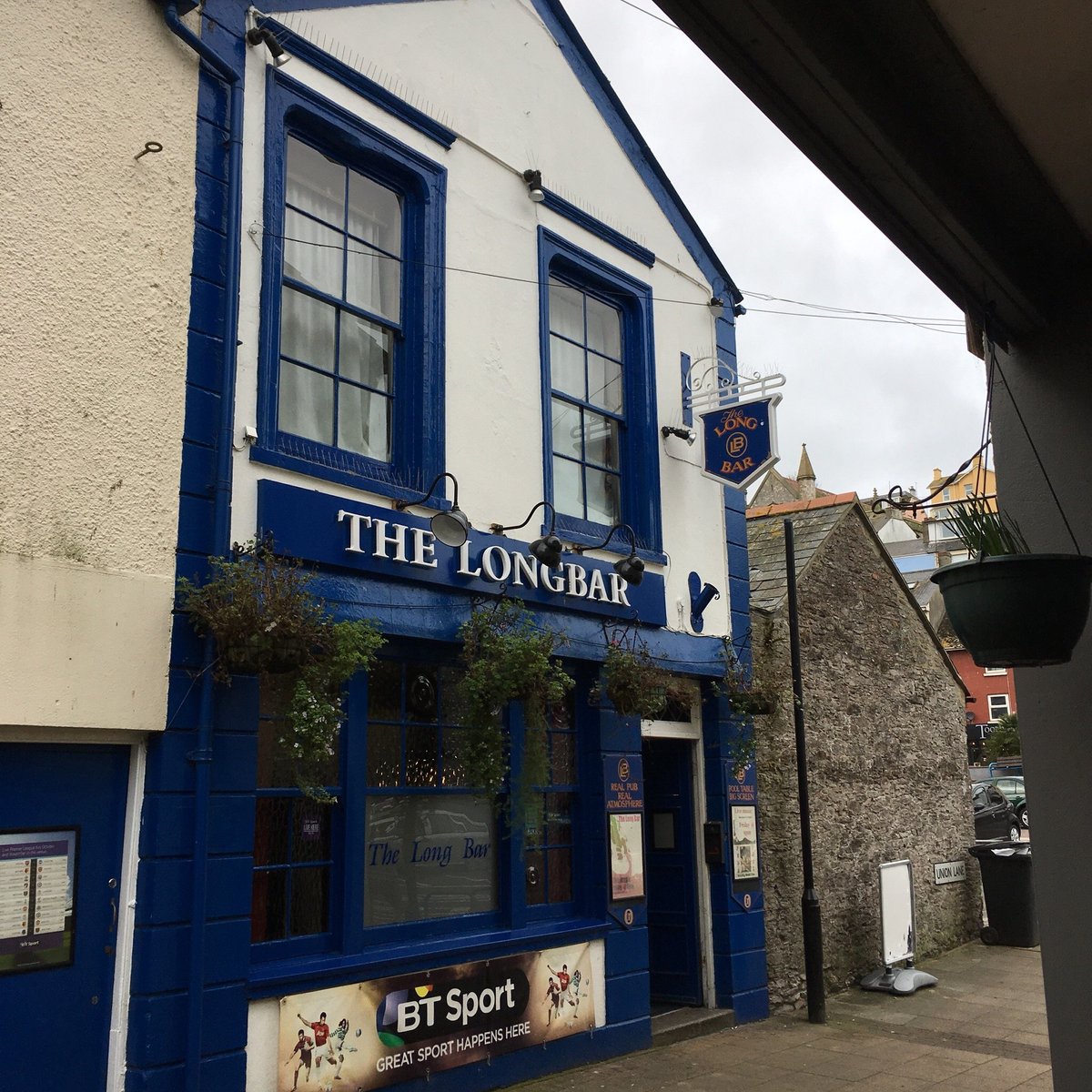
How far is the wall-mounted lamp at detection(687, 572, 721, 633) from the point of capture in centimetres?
948

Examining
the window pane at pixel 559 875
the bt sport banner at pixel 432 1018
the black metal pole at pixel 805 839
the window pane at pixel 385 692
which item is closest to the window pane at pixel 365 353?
the window pane at pixel 385 692

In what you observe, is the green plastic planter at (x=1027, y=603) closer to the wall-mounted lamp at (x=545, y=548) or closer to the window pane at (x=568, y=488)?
the wall-mounted lamp at (x=545, y=548)

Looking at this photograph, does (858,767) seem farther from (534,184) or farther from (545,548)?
(534,184)

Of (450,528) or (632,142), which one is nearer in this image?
(450,528)

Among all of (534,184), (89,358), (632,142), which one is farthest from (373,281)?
(632,142)

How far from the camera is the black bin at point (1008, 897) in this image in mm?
12758

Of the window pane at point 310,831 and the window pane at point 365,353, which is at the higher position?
the window pane at point 365,353

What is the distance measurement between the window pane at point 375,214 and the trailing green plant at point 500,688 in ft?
8.72

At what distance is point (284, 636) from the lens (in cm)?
570

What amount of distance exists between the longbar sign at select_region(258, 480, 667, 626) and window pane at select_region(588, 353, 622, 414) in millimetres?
1545

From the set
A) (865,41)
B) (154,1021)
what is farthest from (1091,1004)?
(154,1021)

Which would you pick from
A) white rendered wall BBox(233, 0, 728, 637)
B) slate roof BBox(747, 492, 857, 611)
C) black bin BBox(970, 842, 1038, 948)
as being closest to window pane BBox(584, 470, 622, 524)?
white rendered wall BBox(233, 0, 728, 637)

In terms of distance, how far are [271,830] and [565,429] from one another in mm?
4061

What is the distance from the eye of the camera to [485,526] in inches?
304
